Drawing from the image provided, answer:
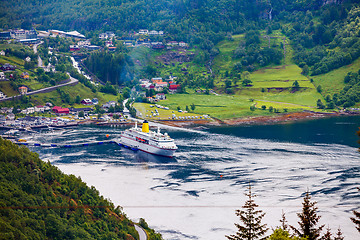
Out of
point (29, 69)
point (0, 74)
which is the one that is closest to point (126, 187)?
point (0, 74)

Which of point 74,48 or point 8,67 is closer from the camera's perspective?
point 8,67

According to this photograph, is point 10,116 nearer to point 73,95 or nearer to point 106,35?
point 73,95

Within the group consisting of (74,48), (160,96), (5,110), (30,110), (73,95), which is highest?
(74,48)

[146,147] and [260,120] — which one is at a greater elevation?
[260,120]

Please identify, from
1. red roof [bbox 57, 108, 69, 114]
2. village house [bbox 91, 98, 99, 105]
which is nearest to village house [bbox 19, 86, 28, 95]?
red roof [bbox 57, 108, 69, 114]

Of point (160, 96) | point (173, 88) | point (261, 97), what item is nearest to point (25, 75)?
point (160, 96)

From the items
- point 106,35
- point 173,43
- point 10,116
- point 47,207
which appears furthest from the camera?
point 106,35

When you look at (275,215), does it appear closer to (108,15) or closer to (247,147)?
(247,147)
